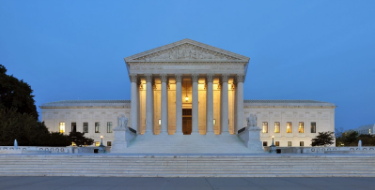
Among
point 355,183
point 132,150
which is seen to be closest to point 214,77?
point 132,150

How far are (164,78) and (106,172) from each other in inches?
1141

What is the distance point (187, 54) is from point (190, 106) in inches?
485

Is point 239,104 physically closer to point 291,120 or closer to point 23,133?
point 291,120

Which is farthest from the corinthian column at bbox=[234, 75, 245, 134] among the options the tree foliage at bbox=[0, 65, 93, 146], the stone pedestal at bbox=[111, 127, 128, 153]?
the tree foliage at bbox=[0, 65, 93, 146]

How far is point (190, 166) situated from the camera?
63.3 ft

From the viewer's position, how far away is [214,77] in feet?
159

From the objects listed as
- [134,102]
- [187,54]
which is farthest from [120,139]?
[187,54]

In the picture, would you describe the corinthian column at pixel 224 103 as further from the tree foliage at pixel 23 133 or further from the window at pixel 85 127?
the window at pixel 85 127

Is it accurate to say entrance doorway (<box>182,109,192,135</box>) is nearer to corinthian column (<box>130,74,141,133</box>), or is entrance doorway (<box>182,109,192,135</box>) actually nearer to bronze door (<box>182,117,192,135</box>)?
bronze door (<box>182,117,192,135</box>)

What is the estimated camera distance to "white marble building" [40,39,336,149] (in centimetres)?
4647

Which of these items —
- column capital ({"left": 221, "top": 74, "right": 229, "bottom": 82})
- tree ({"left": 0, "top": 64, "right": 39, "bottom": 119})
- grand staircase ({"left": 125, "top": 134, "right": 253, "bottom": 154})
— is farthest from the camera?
column capital ({"left": 221, "top": 74, "right": 229, "bottom": 82})

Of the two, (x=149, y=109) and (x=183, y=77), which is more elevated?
(x=183, y=77)

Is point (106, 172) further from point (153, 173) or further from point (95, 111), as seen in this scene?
point (95, 111)

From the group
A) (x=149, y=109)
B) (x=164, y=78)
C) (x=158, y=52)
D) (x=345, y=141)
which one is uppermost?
(x=158, y=52)
